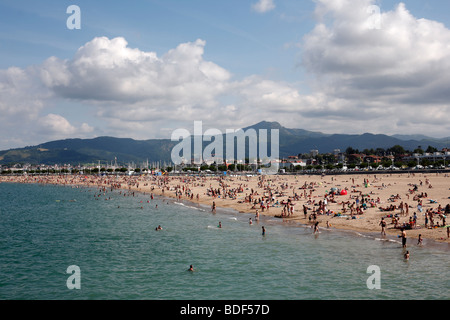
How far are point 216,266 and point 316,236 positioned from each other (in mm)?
10171

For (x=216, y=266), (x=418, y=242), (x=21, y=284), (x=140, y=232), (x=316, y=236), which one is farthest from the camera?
(x=140, y=232)

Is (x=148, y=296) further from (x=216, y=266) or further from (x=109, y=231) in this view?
(x=109, y=231)

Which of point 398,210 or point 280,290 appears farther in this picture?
point 398,210

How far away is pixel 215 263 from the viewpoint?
68.7 feet

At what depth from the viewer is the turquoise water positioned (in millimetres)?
16406

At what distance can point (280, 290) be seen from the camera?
16.5 meters

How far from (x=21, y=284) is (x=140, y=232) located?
13809 mm

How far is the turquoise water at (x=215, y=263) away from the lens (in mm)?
16406
